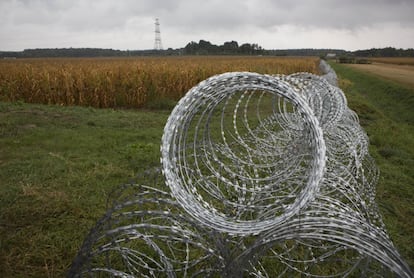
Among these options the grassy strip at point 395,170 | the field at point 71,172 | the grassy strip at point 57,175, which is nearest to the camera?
the grassy strip at point 57,175

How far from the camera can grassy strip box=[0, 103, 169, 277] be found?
3520 mm

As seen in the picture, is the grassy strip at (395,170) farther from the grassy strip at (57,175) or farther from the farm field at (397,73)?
the farm field at (397,73)

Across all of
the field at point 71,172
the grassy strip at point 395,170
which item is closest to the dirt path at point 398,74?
the grassy strip at point 395,170

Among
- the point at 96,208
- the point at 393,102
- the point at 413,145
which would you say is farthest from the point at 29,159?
the point at 393,102

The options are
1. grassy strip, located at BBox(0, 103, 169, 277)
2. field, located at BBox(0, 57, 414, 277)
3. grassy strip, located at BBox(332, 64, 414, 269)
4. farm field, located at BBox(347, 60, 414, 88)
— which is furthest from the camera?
farm field, located at BBox(347, 60, 414, 88)

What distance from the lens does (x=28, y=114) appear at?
9930 millimetres

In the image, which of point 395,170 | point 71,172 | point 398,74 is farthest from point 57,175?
point 398,74

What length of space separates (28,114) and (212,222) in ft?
31.0

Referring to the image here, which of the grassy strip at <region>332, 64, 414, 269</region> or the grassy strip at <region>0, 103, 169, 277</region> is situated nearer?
the grassy strip at <region>0, 103, 169, 277</region>

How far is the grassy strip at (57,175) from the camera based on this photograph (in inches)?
139

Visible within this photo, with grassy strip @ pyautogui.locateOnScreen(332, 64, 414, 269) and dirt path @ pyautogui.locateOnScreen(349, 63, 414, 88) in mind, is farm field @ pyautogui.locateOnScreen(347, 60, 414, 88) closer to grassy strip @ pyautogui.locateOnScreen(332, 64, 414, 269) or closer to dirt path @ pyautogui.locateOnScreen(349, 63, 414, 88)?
dirt path @ pyautogui.locateOnScreen(349, 63, 414, 88)

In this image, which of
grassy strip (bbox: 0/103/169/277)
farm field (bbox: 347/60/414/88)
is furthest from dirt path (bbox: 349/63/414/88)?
grassy strip (bbox: 0/103/169/277)

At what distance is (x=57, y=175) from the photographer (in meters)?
5.37

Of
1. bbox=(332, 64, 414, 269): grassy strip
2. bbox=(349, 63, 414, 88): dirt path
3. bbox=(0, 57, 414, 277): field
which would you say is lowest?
bbox=(332, 64, 414, 269): grassy strip
